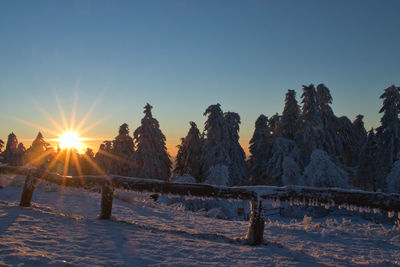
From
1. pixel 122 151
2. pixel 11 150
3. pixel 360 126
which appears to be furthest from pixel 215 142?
pixel 11 150

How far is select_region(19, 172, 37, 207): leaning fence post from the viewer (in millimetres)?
6398

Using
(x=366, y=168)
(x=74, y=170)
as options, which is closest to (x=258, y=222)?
(x=366, y=168)

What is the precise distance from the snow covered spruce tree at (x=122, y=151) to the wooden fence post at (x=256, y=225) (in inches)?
1394

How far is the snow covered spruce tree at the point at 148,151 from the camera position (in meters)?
34.6

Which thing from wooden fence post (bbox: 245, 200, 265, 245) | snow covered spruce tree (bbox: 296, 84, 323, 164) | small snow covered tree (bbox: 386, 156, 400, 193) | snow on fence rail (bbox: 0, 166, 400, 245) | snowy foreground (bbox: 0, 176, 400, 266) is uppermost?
snow covered spruce tree (bbox: 296, 84, 323, 164)

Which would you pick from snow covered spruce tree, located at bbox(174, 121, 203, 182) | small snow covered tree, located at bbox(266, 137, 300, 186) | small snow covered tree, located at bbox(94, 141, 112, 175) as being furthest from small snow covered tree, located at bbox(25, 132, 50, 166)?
small snow covered tree, located at bbox(266, 137, 300, 186)

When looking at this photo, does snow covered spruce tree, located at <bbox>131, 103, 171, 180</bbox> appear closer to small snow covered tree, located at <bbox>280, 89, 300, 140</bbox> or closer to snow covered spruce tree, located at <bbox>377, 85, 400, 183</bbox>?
small snow covered tree, located at <bbox>280, 89, 300, 140</bbox>

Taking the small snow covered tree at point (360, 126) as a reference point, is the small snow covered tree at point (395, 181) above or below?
below

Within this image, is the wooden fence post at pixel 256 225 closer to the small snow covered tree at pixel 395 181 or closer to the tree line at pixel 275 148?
the small snow covered tree at pixel 395 181

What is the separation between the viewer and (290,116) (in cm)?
3591

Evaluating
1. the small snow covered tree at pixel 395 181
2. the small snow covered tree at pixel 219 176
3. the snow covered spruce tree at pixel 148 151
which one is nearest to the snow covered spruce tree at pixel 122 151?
the snow covered spruce tree at pixel 148 151

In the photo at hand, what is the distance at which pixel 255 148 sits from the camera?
4003 cm

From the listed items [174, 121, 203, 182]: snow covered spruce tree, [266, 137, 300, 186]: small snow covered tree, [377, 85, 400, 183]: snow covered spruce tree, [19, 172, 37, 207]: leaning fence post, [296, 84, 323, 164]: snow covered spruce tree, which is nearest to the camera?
[19, 172, 37, 207]: leaning fence post

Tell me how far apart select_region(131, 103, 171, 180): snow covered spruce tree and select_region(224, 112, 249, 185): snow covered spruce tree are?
9.26 meters
